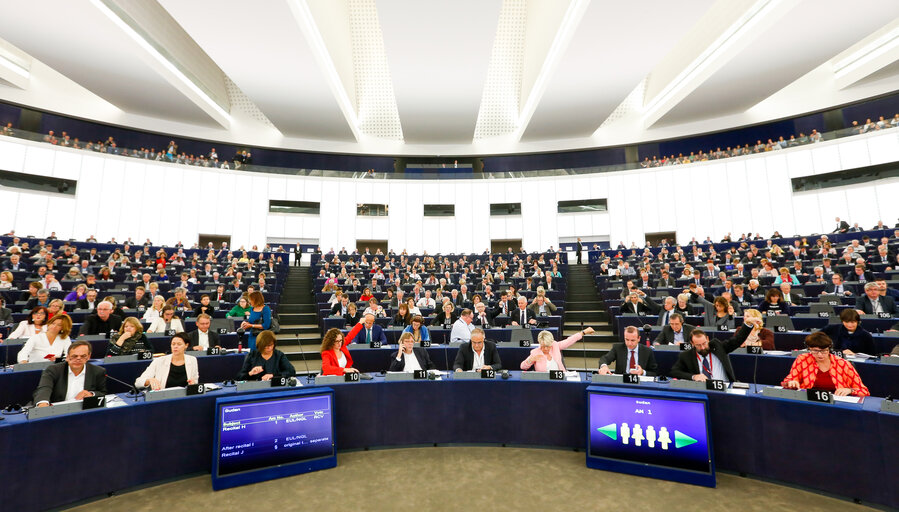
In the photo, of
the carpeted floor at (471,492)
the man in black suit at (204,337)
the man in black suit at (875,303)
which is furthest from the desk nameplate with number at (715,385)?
the man in black suit at (204,337)

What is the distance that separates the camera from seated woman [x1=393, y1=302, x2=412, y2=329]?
698 cm

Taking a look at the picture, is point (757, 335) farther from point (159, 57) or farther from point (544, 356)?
point (159, 57)

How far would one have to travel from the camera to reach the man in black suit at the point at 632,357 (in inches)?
181

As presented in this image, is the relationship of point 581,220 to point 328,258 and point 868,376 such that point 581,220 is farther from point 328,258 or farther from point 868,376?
point 868,376

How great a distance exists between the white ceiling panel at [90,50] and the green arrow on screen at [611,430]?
596 inches

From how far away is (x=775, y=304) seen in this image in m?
6.65

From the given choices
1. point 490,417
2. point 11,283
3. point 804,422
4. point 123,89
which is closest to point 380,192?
point 123,89

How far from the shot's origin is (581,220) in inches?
826

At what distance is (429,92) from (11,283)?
1314cm

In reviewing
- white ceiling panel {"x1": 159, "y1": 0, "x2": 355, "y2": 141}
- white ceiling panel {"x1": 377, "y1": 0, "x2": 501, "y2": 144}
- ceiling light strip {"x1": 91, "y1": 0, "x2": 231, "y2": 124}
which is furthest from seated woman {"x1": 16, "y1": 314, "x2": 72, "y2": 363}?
ceiling light strip {"x1": 91, "y1": 0, "x2": 231, "y2": 124}

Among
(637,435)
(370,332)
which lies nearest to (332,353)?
(370,332)

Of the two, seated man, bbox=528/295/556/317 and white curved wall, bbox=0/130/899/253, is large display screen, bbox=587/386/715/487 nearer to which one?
seated man, bbox=528/295/556/317

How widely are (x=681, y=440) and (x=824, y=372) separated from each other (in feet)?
4.70

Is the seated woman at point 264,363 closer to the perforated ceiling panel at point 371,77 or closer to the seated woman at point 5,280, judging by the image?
the seated woman at point 5,280
